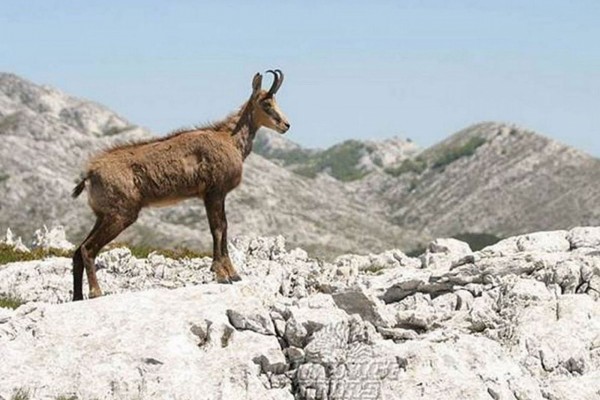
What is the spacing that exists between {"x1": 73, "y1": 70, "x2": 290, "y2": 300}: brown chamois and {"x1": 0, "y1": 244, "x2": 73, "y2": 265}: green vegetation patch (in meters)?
10.5

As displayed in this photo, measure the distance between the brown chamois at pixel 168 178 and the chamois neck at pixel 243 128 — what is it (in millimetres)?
21

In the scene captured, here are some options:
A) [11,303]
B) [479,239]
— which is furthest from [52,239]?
[479,239]

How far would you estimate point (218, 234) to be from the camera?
18734 millimetres

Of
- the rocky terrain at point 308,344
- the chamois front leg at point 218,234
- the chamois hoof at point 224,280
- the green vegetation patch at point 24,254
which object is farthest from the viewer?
the green vegetation patch at point 24,254

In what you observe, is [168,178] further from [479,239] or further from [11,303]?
[479,239]

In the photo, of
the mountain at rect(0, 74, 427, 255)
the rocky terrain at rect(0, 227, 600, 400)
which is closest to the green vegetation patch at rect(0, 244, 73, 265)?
the rocky terrain at rect(0, 227, 600, 400)

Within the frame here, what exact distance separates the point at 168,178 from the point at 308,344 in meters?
4.78

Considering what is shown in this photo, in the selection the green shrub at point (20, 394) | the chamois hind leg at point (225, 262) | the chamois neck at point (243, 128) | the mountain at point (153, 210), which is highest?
the mountain at point (153, 210)

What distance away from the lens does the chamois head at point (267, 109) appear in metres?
19.9

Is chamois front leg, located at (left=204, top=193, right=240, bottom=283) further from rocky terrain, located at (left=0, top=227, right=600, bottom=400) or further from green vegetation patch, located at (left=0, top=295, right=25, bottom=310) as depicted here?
green vegetation patch, located at (left=0, top=295, right=25, bottom=310)

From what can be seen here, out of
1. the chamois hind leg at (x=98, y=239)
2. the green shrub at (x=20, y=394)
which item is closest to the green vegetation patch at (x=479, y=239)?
the chamois hind leg at (x=98, y=239)

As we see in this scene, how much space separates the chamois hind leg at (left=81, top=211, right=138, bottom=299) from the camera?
1770 centimetres

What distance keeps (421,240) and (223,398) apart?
18431 centimetres

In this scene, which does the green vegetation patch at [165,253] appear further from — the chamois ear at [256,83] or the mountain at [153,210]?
the mountain at [153,210]
